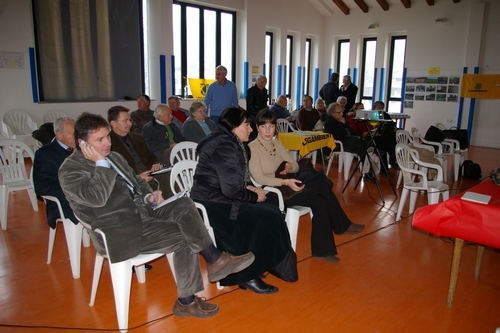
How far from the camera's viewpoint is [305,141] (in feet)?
16.1

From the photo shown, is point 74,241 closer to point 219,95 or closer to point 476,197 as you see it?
point 476,197

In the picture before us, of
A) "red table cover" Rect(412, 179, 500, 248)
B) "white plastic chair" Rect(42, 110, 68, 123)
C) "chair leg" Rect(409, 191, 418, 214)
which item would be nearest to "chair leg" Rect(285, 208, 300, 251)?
"red table cover" Rect(412, 179, 500, 248)

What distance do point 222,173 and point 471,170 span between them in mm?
4862

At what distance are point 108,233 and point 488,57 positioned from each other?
9.70 metres

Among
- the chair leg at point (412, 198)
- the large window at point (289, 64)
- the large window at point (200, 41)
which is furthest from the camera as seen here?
the large window at point (289, 64)

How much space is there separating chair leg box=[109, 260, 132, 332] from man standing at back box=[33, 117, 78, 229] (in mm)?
718

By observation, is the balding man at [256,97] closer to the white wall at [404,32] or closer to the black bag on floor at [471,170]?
the white wall at [404,32]

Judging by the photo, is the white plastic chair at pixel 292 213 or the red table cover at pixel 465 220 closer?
the red table cover at pixel 465 220

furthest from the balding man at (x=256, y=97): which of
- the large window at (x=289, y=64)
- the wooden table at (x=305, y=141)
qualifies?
the large window at (x=289, y=64)

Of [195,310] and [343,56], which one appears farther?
[343,56]

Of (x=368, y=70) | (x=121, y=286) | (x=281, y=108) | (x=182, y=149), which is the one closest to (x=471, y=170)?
(x=281, y=108)

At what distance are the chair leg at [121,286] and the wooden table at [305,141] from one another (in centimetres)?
325

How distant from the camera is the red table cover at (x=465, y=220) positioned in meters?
1.96

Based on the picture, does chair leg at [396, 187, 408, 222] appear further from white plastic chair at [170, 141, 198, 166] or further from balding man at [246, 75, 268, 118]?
balding man at [246, 75, 268, 118]
